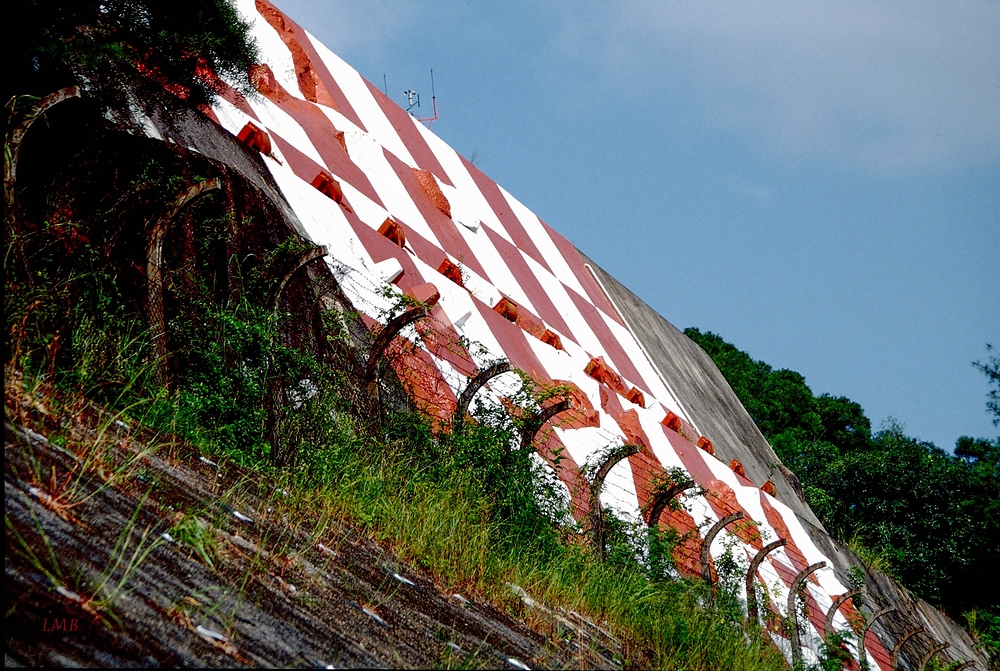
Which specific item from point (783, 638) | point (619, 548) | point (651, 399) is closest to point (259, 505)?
point (619, 548)

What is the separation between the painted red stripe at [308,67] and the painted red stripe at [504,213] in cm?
276

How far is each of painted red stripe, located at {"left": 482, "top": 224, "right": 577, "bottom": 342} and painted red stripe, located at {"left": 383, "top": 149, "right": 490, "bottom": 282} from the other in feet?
3.18

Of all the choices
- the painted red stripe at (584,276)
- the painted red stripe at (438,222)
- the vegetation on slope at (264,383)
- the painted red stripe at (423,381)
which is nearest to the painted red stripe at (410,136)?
the painted red stripe at (438,222)

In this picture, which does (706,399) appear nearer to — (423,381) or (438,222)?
(438,222)

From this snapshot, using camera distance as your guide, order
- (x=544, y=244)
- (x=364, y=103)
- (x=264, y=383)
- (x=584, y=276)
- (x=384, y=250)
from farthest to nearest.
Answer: (x=584, y=276) < (x=544, y=244) < (x=364, y=103) < (x=384, y=250) < (x=264, y=383)

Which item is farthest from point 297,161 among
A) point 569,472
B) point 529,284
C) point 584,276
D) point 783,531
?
point 584,276

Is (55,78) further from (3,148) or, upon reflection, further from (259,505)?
(259,505)

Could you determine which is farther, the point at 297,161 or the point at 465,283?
the point at 465,283

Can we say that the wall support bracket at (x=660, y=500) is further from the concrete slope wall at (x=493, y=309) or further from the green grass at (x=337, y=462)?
the green grass at (x=337, y=462)

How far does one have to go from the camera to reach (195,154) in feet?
18.4

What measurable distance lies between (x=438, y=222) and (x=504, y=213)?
3042 millimetres

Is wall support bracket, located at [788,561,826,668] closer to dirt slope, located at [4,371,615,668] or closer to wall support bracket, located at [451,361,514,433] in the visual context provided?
wall support bracket, located at [451,361,514,433]

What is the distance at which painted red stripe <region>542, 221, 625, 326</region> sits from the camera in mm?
15781

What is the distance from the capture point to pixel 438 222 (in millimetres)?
11578
